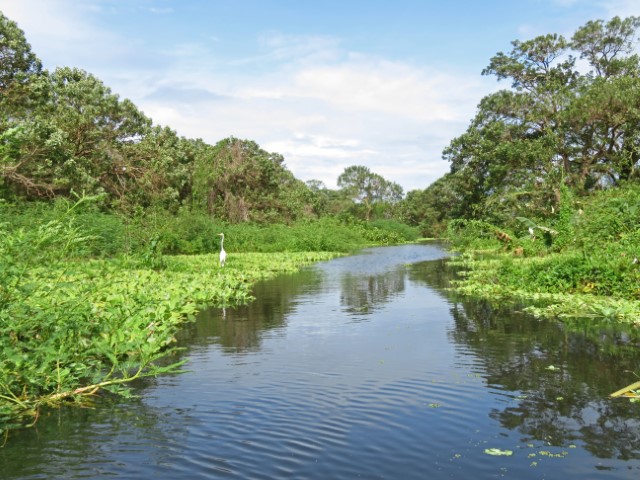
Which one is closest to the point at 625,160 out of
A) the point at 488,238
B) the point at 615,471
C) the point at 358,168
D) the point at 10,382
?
the point at 488,238

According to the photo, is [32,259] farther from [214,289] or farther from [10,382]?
[214,289]

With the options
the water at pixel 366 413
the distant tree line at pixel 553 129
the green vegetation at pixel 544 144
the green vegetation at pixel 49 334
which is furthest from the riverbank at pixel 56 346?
the distant tree line at pixel 553 129

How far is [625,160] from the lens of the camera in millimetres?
30781

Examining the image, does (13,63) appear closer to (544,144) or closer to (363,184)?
(544,144)

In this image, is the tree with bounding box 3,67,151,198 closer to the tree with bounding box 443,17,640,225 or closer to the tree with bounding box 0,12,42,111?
the tree with bounding box 0,12,42,111

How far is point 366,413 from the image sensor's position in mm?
6465

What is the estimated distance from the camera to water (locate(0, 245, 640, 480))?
16.7 ft

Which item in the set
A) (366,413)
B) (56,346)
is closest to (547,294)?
(366,413)

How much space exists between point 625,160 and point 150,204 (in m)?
26.7

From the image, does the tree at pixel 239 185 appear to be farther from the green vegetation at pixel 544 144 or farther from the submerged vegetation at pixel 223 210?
the green vegetation at pixel 544 144

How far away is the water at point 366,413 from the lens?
5086 mm

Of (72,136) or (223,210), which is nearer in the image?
(72,136)

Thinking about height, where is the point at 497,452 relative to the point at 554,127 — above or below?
below

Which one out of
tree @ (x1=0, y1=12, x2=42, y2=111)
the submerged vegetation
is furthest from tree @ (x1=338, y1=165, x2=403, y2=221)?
tree @ (x1=0, y1=12, x2=42, y2=111)
